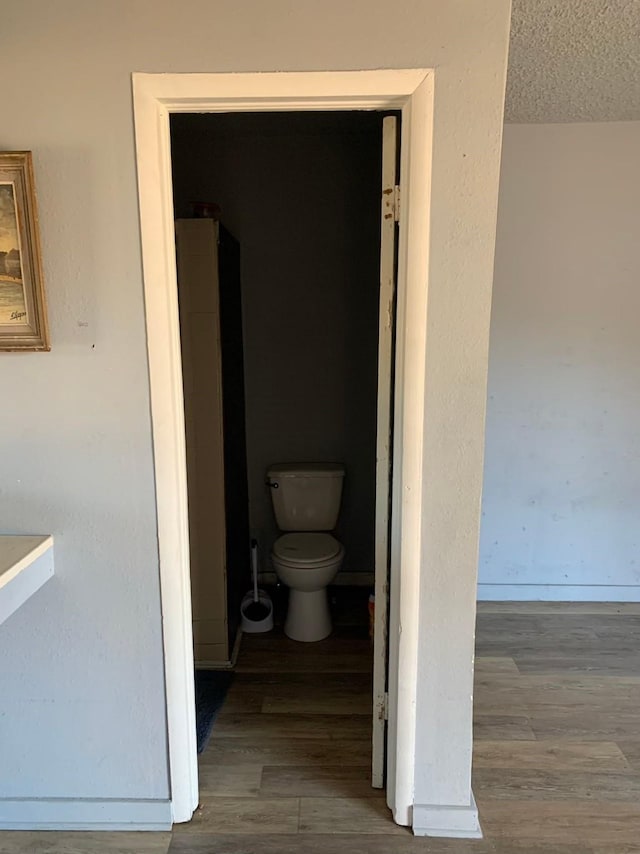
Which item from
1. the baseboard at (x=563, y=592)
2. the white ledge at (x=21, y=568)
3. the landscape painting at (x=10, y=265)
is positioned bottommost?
the baseboard at (x=563, y=592)

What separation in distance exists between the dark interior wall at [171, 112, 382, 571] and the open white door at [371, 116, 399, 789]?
152 cm

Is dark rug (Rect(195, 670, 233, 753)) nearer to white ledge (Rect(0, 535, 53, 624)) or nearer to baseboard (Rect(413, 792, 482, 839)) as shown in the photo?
baseboard (Rect(413, 792, 482, 839))

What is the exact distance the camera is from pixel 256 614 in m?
2.79

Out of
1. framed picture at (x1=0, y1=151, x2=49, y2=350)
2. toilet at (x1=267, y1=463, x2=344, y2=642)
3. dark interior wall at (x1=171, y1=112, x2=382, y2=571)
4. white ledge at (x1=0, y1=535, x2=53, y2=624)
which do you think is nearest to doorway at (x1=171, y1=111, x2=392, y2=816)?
dark interior wall at (x1=171, y1=112, x2=382, y2=571)

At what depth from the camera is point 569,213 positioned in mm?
2777

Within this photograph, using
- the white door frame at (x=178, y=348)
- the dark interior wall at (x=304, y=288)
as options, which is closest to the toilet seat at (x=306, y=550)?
the dark interior wall at (x=304, y=288)

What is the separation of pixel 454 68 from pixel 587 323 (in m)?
1.88

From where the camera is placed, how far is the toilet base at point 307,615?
267 centimetres

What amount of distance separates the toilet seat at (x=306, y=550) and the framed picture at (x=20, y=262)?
154cm

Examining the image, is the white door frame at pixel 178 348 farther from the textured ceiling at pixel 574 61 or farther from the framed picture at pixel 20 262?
the textured ceiling at pixel 574 61

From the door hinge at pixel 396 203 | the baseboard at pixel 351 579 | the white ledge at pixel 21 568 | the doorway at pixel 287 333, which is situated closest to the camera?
the white ledge at pixel 21 568

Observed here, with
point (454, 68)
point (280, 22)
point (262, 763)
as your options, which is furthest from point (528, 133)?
point (262, 763)

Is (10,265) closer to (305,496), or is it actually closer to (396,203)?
(396,203)

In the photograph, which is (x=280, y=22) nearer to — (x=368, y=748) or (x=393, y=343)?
(x=393, y=343)
